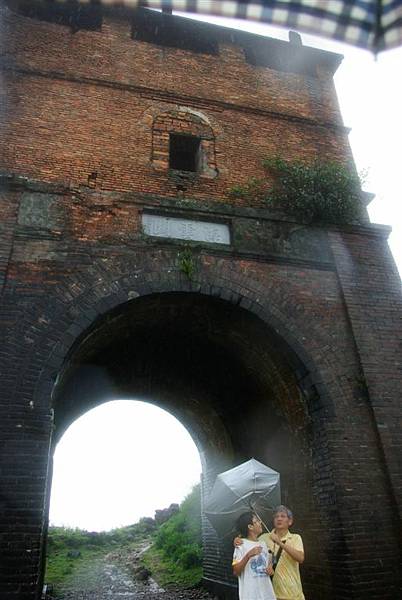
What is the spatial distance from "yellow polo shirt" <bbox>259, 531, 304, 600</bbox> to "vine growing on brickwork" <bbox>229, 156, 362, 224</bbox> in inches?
204

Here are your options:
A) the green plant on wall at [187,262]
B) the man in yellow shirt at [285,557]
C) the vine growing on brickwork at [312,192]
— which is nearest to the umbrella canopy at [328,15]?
the green plant on wall at [187,262]

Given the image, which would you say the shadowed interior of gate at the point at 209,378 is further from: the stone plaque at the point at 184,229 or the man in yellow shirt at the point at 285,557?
the man in yellow shirt at the point at 285,557

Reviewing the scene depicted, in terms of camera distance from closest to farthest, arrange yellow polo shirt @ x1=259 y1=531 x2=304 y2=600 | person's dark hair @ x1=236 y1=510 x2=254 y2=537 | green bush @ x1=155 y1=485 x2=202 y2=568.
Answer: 1. yellow polo shirt @ x1=259 y1=531 x2=304 y2=600
2. person's dark hair @ x1=236 y1=510 x2=254 y2=537
3. green bush @ x1=155 y1=485 x2=202 y2=568

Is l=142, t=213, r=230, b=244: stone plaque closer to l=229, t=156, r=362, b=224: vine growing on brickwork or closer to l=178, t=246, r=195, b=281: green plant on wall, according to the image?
l=178, t=246, r=195, b=281: green plant on wall

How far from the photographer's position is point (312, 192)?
26.4 ft

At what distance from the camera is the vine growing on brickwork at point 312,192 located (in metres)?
7.95

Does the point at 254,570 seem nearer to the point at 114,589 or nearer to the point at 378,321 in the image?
the point at 378,321

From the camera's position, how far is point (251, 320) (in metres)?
6.97

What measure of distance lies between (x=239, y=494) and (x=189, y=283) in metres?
2.95

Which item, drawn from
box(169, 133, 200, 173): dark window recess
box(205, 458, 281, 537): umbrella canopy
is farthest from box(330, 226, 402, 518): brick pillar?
box(169, 133, 200, 173): dark window recess

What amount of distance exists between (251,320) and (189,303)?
0.97 meters

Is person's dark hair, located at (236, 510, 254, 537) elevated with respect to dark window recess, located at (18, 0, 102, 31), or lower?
lower

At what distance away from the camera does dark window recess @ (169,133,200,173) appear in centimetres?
866

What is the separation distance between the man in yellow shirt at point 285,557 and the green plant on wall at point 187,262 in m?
3.45
